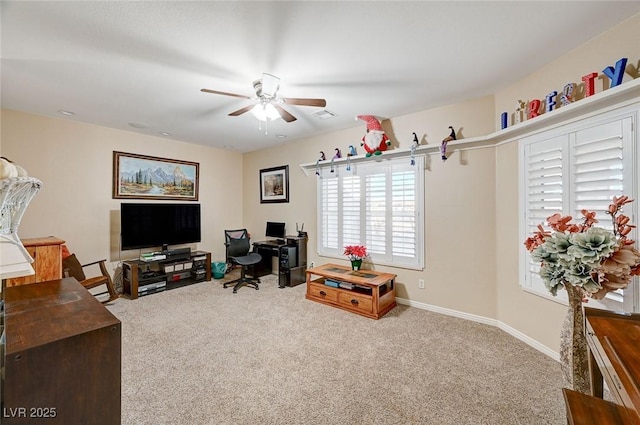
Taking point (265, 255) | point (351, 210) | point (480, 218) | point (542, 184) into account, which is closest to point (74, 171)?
point (265, 255)

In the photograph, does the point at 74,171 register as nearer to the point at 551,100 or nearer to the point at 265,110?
the point at 265,110

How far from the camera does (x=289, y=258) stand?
4328 mm

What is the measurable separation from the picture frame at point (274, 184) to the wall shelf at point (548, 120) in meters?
1.62

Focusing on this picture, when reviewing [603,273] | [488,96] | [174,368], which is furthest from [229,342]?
[488,96]

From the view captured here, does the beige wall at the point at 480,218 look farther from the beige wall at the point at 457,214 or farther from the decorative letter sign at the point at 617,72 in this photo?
the decorative letter sign at the point at 617,72

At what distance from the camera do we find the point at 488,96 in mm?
2887

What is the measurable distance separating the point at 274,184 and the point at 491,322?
4.02 metres

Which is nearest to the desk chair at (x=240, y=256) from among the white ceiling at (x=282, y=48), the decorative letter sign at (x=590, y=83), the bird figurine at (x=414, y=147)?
the white ceiling at (x=282, y=48)

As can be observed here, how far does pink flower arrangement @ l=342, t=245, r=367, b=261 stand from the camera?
3.69 meters

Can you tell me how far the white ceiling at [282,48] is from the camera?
1.67m

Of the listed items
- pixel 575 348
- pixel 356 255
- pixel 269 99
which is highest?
A: pixel 269 99

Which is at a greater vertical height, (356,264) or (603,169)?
(603,169)

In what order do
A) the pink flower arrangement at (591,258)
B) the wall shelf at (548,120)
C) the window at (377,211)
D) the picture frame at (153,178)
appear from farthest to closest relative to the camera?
the picture frame at (153,178), the window at (377,211), the wall shelf at (548,120), the pink flower arrangement at (591,258)

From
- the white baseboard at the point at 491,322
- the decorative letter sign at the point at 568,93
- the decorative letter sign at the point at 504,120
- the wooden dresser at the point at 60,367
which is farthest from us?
the decorative letter sign at the point at 504,120
